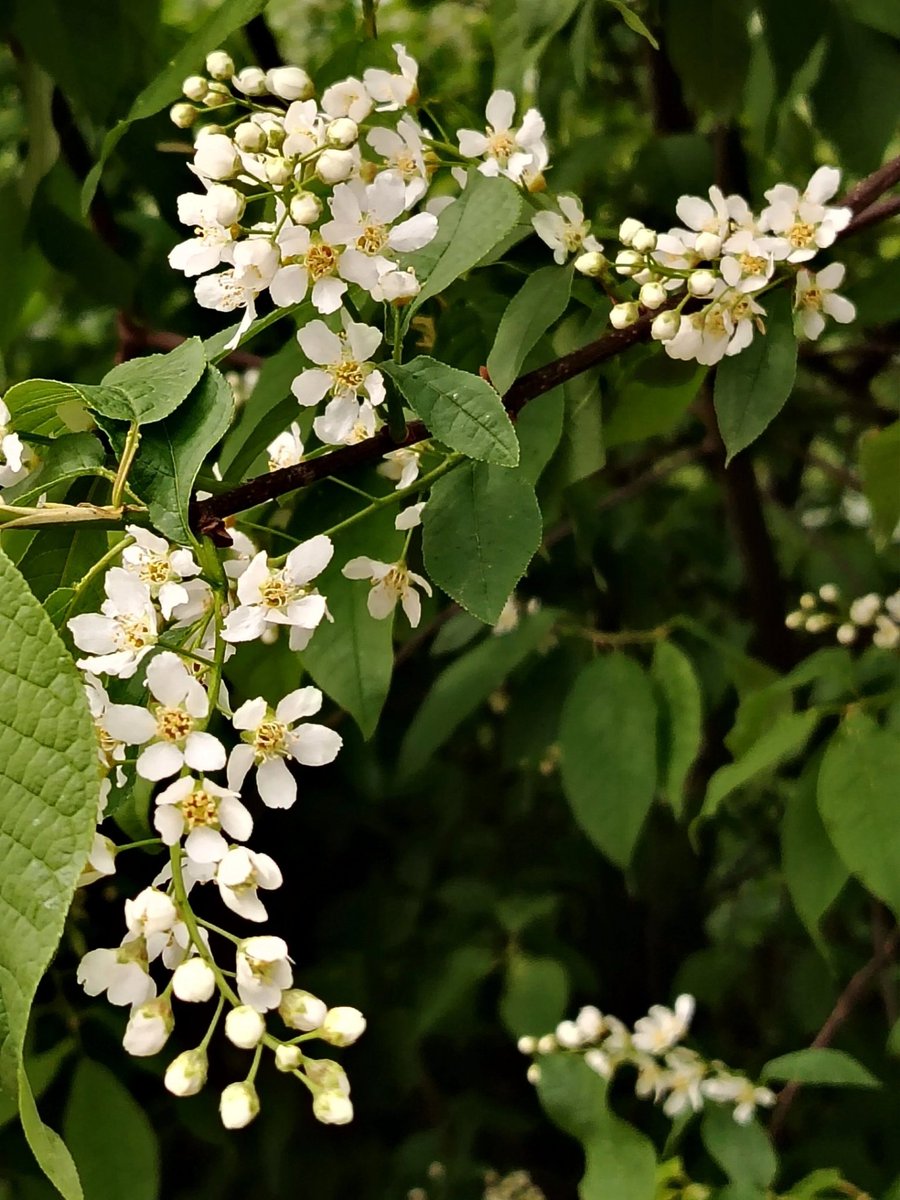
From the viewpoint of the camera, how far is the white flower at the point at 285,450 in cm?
63

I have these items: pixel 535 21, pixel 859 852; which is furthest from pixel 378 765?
pixel 535 21

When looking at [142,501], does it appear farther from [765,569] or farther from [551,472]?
[765,569]

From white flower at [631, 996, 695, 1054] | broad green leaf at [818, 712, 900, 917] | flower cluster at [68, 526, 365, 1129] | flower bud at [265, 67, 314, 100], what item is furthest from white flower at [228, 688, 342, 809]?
white flower at [631, 996, 695, 1054]

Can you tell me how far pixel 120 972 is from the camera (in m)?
0.44

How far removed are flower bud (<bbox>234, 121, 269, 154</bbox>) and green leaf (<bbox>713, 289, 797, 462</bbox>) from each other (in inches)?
10.5

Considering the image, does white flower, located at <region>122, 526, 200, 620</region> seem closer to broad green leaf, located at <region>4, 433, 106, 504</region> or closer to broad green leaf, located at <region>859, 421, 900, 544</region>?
broad green leaf, located at <region>4, 433, 106, 504</region>

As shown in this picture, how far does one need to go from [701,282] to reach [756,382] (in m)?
0.08

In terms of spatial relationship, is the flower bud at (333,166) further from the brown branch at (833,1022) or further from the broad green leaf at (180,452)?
the brown branch at (833,1022)

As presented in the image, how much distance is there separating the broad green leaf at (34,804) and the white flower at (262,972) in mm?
82

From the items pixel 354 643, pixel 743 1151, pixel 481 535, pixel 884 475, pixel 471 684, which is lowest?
pixel 743 1151

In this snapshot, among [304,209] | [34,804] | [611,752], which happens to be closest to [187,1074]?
[34,804]

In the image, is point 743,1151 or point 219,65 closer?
point 219,65

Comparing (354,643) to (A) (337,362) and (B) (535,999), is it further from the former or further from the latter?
(B) (535,999)

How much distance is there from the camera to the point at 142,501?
0.46m
